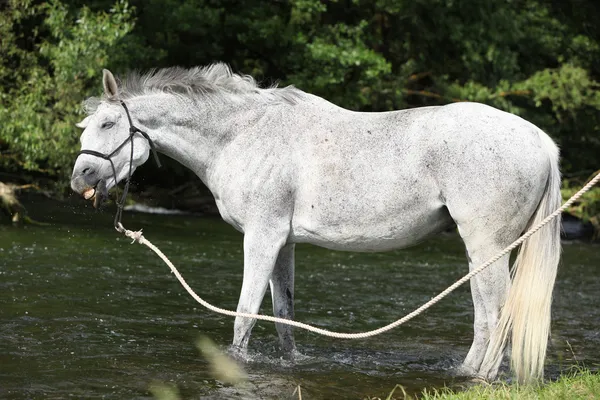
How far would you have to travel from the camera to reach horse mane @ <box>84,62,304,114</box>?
6.88m

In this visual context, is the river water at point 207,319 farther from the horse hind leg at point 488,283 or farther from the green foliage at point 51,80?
the green foliage at point 51,80

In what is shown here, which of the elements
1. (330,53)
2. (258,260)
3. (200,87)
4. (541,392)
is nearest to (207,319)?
(258,260)

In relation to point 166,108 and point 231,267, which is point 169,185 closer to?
point 231,267

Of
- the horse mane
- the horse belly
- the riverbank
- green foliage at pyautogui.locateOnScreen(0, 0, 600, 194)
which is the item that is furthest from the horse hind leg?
green foliage at pyautogui.locateOnScreen(0, 0, 600, 194)

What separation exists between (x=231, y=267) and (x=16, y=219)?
527cm

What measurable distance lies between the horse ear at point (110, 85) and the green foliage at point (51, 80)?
9607 mm

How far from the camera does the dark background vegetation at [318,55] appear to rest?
56.5ft

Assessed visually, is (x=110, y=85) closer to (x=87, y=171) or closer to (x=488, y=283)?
(x=87, y=171)

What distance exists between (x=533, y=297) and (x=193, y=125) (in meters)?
2.89

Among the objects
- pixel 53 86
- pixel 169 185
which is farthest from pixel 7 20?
pixel 169 185

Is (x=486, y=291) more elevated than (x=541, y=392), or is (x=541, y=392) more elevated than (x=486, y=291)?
(x=486, y=291)

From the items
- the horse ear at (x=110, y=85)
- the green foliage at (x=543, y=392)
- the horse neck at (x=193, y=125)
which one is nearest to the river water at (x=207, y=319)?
the green foliage at (x=543, y=392)

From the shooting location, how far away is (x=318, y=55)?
794 inches

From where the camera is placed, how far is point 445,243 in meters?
18.7
